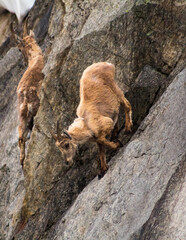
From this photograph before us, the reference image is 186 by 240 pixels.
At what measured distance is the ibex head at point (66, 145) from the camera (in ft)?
30.8

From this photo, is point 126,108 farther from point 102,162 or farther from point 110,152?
point 102,162

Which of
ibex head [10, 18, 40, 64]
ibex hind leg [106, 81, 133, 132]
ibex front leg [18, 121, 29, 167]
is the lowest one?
ibex front leg [18, 121, 29, 167]

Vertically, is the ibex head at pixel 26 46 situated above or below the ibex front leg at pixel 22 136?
above

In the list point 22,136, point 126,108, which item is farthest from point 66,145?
point 22,136

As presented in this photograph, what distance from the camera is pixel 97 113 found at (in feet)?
31.1

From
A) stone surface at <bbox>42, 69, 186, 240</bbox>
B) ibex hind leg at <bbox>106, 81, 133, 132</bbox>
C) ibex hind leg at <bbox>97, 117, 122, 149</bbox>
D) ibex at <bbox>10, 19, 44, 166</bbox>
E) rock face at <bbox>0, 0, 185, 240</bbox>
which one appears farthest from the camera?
ibex at <bbox>10, 19, 44, 166</bbox>

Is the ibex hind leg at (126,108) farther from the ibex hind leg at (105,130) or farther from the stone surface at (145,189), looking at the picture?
the stone surface at (145,189)

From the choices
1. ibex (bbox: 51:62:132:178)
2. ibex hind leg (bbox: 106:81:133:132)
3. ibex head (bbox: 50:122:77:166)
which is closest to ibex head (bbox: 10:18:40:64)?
ibex (bbox: 51:62:132:178)

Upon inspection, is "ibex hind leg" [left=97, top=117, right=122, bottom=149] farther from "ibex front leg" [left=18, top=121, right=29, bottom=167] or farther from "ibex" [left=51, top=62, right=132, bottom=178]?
"ibex front leg" [left=18, top=121, right=29, bottom=167]

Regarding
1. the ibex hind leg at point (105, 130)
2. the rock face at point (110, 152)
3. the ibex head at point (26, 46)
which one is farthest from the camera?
the ibex head at point (26, 46)

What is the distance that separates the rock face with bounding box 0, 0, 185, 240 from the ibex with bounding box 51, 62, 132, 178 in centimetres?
43

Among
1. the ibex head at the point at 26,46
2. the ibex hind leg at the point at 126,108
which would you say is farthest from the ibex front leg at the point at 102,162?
the ibex head at the point at 26,46

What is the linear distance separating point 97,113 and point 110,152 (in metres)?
0.97

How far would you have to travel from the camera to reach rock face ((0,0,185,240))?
26.5 ft
